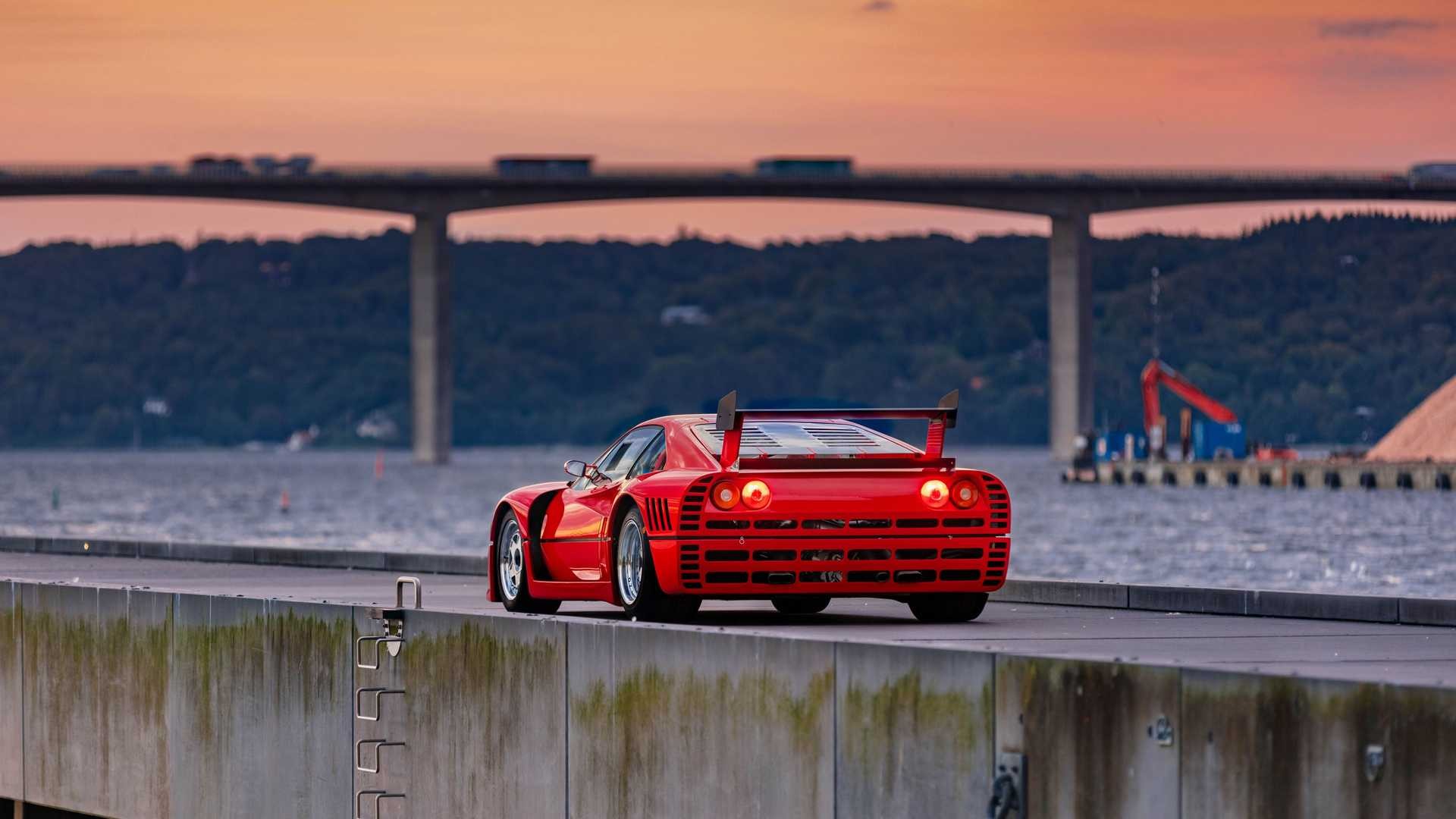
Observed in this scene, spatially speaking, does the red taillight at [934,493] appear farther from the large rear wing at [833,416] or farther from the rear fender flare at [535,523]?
the rear fender flare at [535,523]

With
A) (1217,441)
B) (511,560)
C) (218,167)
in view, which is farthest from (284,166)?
(511,560)

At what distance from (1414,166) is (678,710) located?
137272 mm

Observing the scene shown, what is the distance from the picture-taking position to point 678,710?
442 inches

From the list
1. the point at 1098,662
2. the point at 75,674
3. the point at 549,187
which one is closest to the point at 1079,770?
the point at 1098,662

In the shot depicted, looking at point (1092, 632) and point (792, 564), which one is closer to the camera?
point (792, 564)

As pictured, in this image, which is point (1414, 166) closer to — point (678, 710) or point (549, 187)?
point (549, 187)

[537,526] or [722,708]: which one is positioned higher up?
[537,526]

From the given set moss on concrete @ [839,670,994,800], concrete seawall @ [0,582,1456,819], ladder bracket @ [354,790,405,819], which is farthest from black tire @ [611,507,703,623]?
moss on concrete @ [839,670,994,800]

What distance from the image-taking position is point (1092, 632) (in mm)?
14250

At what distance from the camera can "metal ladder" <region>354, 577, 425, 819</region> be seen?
43.1 feet

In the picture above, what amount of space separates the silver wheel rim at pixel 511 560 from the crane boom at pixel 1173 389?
142 metres

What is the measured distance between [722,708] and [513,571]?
16.7ft

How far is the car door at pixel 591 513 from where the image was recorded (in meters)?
14.9

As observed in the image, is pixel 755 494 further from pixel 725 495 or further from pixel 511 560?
pixel 511 560
